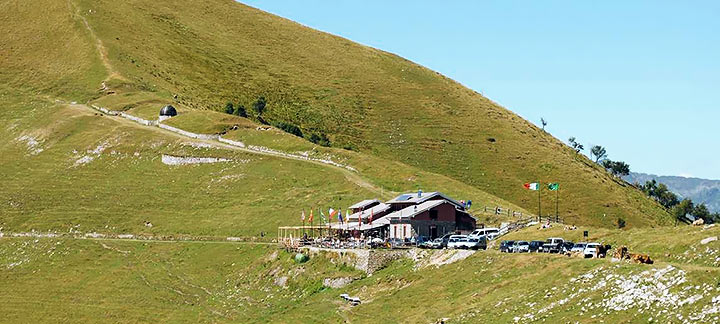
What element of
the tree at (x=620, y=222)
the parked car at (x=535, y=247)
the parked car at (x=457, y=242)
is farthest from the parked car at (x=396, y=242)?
the tree at (x=620, y=222)

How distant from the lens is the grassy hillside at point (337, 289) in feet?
224

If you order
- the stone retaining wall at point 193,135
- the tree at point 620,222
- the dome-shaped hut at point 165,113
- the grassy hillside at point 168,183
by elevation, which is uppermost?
the dome-shaped hut at point 165,113

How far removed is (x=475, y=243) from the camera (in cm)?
9819

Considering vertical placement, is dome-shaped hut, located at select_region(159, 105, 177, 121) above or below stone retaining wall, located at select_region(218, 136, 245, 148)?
above

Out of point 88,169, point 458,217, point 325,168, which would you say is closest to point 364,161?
point 325,168

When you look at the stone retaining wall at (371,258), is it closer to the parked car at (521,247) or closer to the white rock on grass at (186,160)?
the parked car at (521,247)

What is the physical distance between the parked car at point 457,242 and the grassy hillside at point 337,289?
243 cm

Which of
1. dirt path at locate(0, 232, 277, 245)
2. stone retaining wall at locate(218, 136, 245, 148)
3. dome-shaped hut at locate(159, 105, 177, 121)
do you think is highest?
dome-shaped hut at locate(159, 105, 177, 121)

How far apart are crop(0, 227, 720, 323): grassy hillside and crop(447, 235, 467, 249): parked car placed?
2429 mm

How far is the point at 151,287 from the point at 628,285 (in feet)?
197

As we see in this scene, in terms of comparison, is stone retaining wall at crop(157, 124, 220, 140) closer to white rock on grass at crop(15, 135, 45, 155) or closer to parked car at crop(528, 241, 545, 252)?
white rock on grass at crop(15, 135, 45, 155)

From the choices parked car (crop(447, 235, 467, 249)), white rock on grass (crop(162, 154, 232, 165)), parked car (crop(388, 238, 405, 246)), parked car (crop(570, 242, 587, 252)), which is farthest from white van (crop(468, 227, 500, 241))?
white rock on grass (crop(162, 154, 232, 165))

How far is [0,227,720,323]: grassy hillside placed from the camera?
68250 mm

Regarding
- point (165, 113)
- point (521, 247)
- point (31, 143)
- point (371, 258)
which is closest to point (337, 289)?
point (371, 258)
